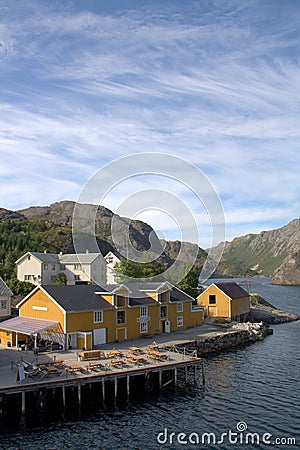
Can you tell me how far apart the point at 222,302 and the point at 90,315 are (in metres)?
30.1

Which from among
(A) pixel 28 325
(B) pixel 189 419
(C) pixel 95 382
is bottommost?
(B) pixel 189 419

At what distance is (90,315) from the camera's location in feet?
149

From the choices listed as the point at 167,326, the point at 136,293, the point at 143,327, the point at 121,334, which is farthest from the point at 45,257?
the point at 121,334

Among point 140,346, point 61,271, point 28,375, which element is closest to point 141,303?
point 140,346

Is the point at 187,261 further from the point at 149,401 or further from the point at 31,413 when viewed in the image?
the point at 31,413

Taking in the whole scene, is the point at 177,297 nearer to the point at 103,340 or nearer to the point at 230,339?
the point at 230,339

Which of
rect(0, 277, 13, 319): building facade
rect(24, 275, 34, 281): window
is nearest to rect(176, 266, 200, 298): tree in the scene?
rect(0, 277, 13, 319): building facade

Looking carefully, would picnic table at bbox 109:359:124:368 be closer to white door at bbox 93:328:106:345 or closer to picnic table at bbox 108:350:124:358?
picnic table at bbox 108:350:124:358

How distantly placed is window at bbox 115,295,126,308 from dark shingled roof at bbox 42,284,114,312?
85 cm

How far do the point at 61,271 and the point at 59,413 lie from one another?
2371 inches

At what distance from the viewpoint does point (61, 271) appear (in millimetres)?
90438

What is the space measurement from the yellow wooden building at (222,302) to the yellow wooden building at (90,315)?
654 inches

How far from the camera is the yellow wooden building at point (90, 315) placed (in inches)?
1725

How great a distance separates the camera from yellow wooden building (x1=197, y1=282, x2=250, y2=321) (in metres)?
69.4
